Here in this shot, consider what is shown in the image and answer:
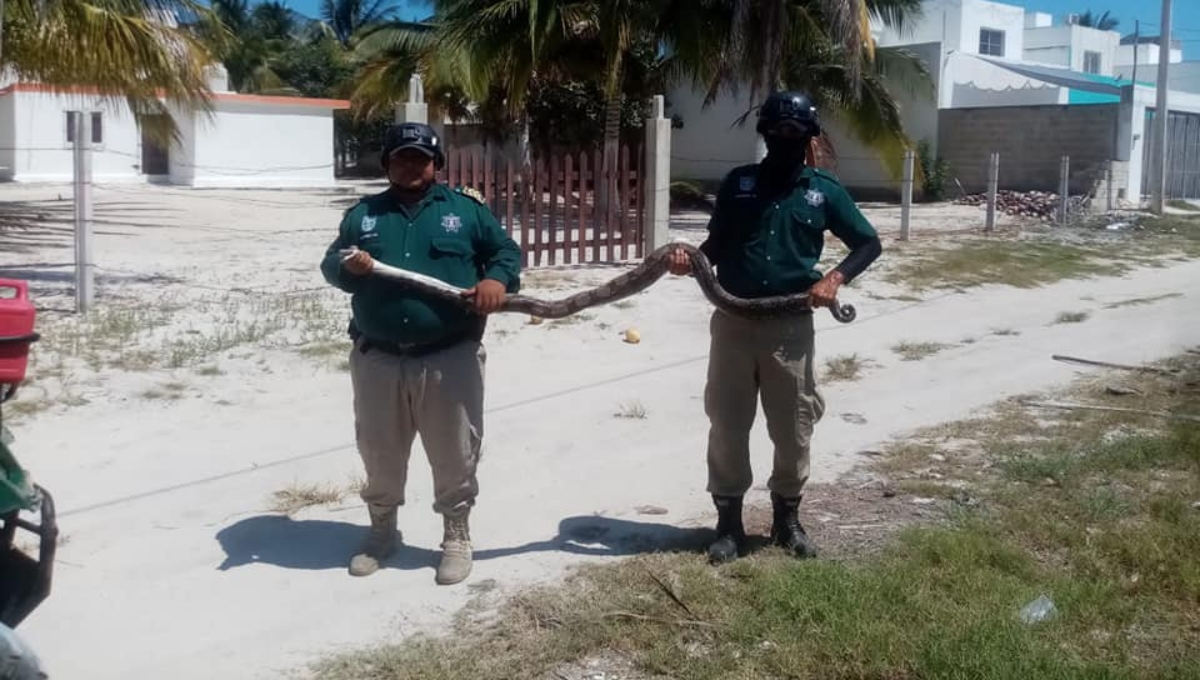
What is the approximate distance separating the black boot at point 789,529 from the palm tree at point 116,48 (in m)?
9.74

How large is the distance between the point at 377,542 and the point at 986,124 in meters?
28.4

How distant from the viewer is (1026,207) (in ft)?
87.9

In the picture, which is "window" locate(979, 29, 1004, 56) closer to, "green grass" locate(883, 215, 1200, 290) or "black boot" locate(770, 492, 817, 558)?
"green grass" locate(883, 215, 1200, 290)

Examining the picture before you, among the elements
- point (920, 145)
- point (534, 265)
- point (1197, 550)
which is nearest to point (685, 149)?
point (920, 145)

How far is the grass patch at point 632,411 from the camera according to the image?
785 cm

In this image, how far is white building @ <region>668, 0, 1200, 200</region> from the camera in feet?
96.3

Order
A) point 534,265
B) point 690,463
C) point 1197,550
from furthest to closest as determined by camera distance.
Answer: point 534,265 < point 690,463 < point 1197,550

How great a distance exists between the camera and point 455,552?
198 inches

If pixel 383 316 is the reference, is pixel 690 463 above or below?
below

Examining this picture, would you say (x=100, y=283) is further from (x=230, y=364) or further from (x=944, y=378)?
(x=944, y=378)

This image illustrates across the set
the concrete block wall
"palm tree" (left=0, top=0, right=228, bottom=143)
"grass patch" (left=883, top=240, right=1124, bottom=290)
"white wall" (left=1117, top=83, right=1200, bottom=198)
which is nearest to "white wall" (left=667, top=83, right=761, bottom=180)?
Answer: the concrete block wall

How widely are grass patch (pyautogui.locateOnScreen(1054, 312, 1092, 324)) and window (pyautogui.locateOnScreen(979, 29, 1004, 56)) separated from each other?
29695mm

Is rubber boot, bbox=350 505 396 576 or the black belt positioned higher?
the black belt

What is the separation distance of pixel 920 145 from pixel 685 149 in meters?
Answer: 6.95
